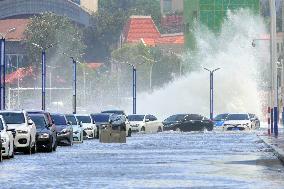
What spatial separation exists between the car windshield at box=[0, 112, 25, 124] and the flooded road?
279 centimetres

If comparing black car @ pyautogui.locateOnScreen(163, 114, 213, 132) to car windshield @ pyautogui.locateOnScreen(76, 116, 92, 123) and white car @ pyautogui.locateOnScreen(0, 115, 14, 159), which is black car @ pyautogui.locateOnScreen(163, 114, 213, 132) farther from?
white car @ pyautogui.locateOnScreen(0, 115, 14, 159)

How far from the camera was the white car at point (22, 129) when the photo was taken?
50.3 m

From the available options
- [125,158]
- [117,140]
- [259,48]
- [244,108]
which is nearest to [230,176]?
[125,158]

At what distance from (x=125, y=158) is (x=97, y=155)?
340 cm

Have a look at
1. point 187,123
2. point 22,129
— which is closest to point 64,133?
point 22,129

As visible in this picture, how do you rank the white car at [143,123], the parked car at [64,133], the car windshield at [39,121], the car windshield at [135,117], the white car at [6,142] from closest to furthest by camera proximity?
the white car at [6,142]
the car windshield at [39,121]
the parked car at [64,133]
the white car at [143,123]
the car windshield at [135,117]

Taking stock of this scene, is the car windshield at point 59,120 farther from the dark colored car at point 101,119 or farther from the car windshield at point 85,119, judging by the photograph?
the dark colored car at point 101,119

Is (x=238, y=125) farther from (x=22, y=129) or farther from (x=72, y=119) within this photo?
(x=22, y=129)

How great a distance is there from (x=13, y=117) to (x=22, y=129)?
2192 millimetres

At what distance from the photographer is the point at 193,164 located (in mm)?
40250

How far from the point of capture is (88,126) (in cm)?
7838

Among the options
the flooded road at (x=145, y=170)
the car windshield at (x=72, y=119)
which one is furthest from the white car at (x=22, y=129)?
the car windshield at (x=72, y=119)

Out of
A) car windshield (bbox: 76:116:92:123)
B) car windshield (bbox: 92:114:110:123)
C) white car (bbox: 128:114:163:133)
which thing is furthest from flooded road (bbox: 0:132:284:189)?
white car (bbox: 128:114:163:133)

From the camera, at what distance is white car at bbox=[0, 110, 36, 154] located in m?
50.3
